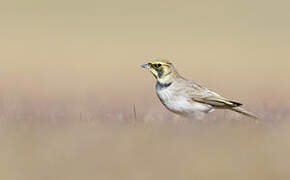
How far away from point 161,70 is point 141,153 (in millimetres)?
4244

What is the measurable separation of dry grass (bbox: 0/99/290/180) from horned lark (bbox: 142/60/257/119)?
3126 mm

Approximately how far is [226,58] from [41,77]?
24.7ft

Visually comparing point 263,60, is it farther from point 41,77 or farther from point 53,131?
point 53,131

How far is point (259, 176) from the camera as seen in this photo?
7656 millimetres

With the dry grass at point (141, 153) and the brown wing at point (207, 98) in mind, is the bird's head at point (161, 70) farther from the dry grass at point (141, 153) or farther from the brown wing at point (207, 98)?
the dry grass at point (141, 153)

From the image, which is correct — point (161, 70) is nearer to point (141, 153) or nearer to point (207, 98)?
point (207, 98)

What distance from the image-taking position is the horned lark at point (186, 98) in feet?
37.1

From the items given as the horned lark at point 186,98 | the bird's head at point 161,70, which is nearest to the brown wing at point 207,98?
the horned lark at point 186,98

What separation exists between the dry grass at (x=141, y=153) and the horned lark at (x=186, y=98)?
3.13 metres

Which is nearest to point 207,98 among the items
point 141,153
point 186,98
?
point 186,98

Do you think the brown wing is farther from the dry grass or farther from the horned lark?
the dry grass

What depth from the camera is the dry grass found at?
7.58 m

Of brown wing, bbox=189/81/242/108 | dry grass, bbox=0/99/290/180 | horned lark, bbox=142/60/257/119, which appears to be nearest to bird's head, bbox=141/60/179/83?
horned lark, bbox=142/60/257/119

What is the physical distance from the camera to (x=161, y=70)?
468 inches
